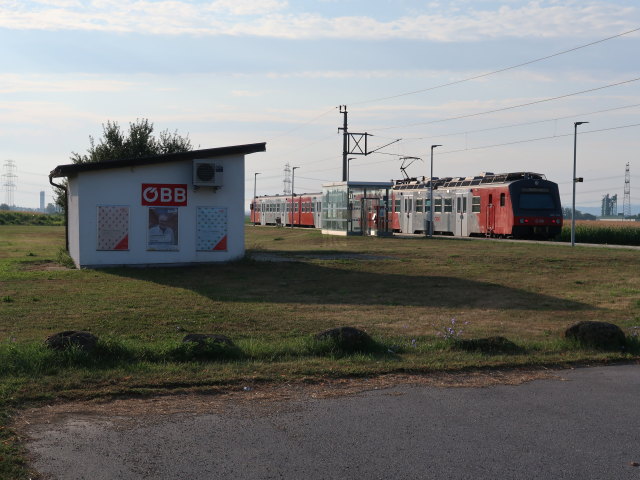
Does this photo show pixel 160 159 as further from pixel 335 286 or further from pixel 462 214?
pixel 462 214

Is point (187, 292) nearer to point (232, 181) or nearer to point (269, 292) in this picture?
point (269, 292)

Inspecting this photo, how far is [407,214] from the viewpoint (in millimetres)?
47875

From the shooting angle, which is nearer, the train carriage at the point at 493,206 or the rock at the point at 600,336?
the rock at the point at 600,336

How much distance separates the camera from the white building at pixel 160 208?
20.8m

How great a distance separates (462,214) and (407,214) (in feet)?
20.5

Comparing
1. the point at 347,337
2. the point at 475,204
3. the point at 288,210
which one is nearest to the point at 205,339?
the point at 347,337

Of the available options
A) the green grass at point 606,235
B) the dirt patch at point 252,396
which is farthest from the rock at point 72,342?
the green grass at point 606,235

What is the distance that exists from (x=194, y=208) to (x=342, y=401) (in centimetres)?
1532

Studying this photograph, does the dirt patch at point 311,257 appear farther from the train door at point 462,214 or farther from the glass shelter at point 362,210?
the train door at point 462,214

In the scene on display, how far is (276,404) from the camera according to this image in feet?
22.5

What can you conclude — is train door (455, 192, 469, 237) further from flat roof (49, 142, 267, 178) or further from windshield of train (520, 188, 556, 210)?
flat roof (49, 142, 267, 178)

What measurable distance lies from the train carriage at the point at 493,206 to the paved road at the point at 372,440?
101 feet

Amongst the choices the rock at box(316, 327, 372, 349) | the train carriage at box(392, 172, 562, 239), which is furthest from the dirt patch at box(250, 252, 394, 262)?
the rock at box(316, 327, 372, 349)

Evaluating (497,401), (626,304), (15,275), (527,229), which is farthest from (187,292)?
(527,229)
